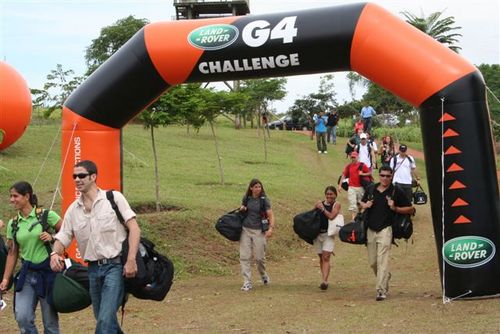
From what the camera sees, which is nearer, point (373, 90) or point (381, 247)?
point (381, 247)

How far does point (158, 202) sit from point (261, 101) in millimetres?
16131

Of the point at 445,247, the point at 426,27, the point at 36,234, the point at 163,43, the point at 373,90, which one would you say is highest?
the point at 426,27

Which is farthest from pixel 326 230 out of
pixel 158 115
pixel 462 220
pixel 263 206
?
pixel 158 115

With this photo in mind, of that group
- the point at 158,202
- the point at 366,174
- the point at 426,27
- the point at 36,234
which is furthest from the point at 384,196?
the point at 426,27

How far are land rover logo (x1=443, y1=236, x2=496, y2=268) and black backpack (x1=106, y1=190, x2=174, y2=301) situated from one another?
13.4 feet

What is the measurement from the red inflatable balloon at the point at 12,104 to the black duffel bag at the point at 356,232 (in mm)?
8755

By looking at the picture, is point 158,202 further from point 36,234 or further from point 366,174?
point 36,234

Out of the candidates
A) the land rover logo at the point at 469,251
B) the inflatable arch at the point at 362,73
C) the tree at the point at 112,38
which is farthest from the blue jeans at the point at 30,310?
the tree at the point at 112,38

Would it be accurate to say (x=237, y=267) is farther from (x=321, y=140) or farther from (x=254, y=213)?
(x=321, y=140)

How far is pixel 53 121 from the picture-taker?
29156mm

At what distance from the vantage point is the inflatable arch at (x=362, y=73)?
9180 mm

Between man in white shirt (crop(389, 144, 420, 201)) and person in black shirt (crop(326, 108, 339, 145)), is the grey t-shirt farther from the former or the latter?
person in black shirt (crop(326, 108, 339, 145))

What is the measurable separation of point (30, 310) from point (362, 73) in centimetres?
523

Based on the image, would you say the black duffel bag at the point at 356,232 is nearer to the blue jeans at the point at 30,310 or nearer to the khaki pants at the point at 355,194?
the blue jeans at the point at 30,310
